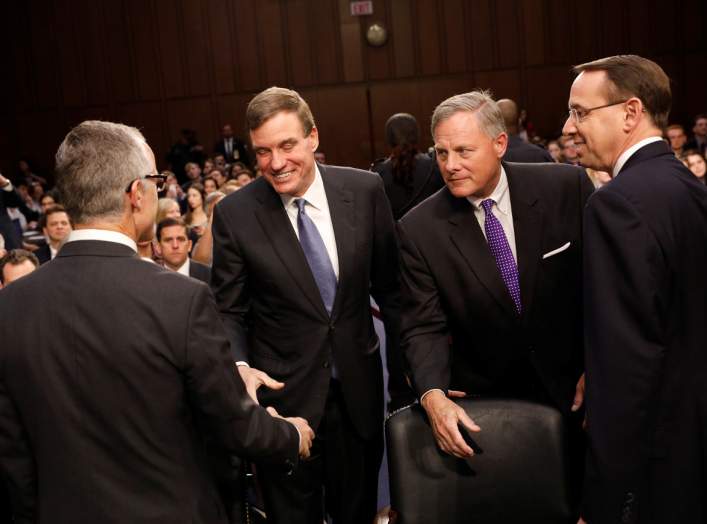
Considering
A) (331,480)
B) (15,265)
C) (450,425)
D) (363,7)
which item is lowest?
(331,480)

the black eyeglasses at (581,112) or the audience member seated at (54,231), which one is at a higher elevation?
the black eyeglasses at (581,112)

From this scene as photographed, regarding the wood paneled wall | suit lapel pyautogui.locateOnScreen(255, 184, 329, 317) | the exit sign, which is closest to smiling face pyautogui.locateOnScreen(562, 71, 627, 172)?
suit lapel pyautogui.locateOnScreen(255, 184, 329, 317)

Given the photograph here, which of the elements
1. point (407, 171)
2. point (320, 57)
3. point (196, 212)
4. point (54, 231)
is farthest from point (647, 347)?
point (320, 57)

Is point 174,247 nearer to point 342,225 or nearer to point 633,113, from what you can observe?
point 342,225

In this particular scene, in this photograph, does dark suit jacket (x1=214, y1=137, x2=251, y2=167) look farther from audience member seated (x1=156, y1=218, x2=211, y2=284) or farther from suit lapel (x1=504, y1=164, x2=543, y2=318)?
suit lapel (x1=504, y1=164, x2=543, y2=318)

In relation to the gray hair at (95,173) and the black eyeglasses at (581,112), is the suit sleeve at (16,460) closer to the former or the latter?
the gray hair at (95,173)

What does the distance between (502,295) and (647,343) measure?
0.69m

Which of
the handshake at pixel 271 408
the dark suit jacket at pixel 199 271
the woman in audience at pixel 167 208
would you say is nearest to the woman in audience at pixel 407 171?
the dark suit jacket at pixel 199 271

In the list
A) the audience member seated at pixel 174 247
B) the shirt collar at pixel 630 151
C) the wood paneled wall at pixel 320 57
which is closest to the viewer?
the shirt collar at pixel 630 151

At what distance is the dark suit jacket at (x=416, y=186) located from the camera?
5504 mm

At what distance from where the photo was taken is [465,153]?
8.09ft

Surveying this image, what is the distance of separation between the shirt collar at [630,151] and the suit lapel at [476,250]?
56 centimetres

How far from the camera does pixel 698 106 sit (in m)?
15.7

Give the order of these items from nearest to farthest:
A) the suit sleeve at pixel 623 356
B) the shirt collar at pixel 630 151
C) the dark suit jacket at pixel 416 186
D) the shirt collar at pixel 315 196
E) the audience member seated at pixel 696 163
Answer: the suit sleeve at pixel 623 356 → the shirt collar at pixel 630 151 → the shirt collar at pixel 315 196 → the dark suit jacket at pixel 416 186 → the audience member seated at pixel 696 163
